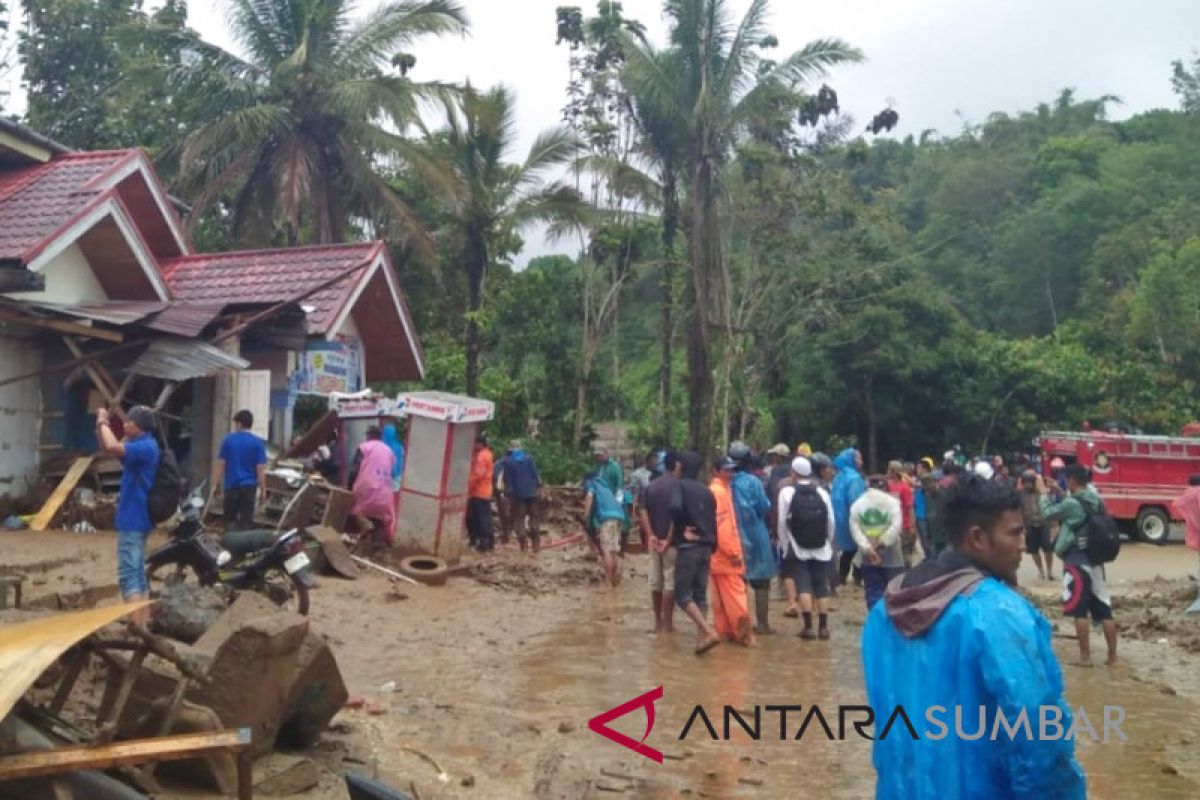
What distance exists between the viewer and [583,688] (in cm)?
888

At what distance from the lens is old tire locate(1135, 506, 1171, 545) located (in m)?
25.0

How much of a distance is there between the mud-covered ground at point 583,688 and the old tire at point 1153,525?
11.0 meters

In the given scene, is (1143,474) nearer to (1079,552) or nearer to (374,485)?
(1079,552)

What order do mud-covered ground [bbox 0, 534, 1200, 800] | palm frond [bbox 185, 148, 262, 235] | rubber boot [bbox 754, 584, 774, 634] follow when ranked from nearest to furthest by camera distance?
mud-covered ground [bbox 0, 534, 1200, 800]
rubber boot [bbox 754, 584, 774, 634]
palm frond [bbox 185, 148, 262, 235]

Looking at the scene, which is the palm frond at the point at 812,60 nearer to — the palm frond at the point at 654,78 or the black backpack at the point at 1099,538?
the palm frond at the point at 654,78

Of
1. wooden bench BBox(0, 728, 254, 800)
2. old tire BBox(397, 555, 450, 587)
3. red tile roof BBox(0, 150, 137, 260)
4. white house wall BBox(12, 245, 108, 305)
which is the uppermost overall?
red tile roof BBox(0, 150, 137, 260)

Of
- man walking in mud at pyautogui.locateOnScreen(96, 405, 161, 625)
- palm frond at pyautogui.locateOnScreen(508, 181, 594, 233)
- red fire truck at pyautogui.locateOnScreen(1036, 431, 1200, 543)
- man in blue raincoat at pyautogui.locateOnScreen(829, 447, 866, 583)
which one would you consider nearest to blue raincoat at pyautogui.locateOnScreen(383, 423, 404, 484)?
man in blue raincoat at pyautogui.locateOnScreen(829, 447, 866, 583)

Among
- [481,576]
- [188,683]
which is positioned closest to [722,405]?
[481,576]

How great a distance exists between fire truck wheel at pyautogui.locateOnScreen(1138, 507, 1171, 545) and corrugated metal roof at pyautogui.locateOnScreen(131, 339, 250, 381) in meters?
19.5

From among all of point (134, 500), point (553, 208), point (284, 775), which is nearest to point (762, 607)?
point (134, 500)

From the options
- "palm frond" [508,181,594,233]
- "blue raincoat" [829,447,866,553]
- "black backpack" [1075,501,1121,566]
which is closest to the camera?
"black backpack" [1075,501,1121,566]

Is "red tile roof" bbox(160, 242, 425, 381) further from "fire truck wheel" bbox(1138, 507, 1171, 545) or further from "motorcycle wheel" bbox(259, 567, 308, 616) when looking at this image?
"fire truck wheel" bbox(1138, 507, 1171, 545)

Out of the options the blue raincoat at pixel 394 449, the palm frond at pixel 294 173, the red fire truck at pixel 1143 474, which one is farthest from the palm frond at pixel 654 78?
the red fire truck at pixel 1143 474

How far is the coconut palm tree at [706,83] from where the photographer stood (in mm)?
23406
